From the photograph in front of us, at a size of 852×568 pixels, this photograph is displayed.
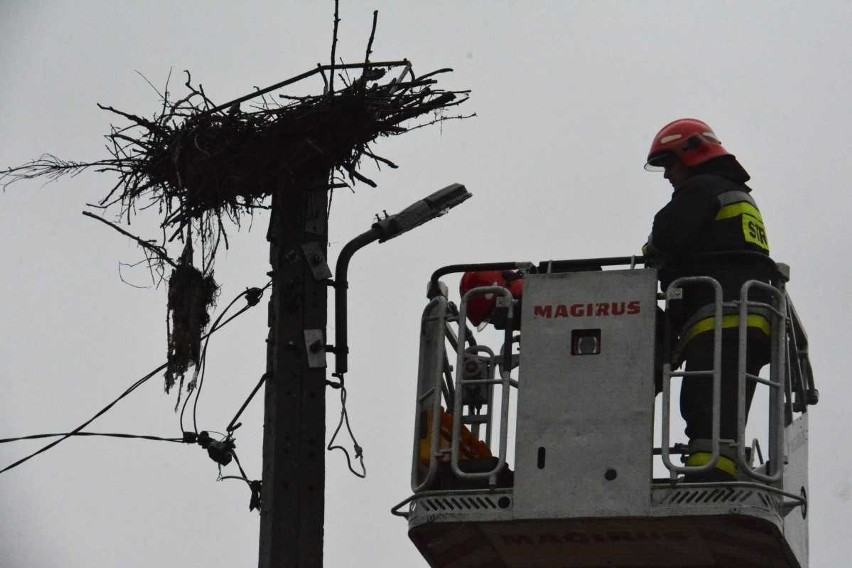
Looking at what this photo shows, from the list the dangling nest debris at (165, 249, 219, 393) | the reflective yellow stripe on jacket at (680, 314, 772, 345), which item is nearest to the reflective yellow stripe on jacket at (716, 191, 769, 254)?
the reflective yellow stripe on jacket at (680, 314, 772, 345)

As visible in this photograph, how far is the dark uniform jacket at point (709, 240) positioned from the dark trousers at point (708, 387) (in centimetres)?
25

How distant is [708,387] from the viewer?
10391 millimetres

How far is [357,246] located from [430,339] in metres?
0.71

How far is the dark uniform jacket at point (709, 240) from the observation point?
1060 cm

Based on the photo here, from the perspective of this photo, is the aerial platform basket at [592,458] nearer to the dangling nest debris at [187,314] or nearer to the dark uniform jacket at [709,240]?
the dark uniform jacket at [709,240]

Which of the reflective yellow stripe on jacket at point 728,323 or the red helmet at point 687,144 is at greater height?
the red helmet at point 687,144

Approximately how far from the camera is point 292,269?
11.5 metres

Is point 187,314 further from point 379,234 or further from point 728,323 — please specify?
point 728,323

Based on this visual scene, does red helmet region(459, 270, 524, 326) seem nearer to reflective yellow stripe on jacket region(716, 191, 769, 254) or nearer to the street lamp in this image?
the street lamp

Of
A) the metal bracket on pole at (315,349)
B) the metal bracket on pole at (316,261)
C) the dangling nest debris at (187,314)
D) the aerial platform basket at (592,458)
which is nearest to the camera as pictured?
the aerial platform basket at (592,458)

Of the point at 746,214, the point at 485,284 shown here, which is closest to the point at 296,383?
the point at 485,284

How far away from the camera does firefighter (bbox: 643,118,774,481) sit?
10.3 meters

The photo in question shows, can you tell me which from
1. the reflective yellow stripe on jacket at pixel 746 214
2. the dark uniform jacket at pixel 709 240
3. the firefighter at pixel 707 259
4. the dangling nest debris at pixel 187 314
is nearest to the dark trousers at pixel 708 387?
the firefighter at pixel 707 259

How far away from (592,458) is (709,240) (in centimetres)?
157
